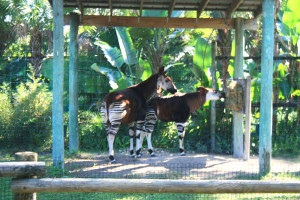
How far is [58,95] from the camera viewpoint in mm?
6789

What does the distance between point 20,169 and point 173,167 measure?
4040 mm

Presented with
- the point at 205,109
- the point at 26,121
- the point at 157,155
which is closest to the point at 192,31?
the point at 205,109

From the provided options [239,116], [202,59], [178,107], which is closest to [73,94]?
[178,107]

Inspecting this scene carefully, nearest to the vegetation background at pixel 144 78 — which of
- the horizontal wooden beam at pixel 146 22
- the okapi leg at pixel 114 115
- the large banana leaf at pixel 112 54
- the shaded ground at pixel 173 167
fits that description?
the large banana leaf at pixel 112 54

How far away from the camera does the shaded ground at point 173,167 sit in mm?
6668

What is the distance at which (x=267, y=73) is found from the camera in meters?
6.89

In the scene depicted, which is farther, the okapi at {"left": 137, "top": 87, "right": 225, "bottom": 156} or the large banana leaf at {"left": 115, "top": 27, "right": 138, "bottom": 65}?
the large banana leaf at {"left": 115, "top": 27, "right": 138, "bottom": 65}

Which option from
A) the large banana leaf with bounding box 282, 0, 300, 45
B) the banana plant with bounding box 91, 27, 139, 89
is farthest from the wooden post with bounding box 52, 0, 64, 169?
the large banana leaf with bounding box 282, 0, 300, 45

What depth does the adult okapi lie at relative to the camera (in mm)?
7926

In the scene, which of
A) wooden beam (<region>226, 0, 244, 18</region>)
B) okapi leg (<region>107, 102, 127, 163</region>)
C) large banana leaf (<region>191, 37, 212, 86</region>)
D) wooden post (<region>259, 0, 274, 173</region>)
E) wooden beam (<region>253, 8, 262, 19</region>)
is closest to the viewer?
wooden post (<region>259, 0, 274, 173</region>)

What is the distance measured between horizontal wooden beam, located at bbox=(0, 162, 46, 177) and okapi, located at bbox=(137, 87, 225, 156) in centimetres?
558

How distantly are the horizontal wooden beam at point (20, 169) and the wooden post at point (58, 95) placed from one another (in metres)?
3.16

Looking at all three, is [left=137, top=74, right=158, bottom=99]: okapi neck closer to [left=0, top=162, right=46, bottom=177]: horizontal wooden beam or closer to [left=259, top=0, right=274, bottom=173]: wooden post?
[left=259, top=0, right=274, bottom=173]: wooden post

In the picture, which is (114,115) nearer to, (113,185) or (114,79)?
(114,79)
